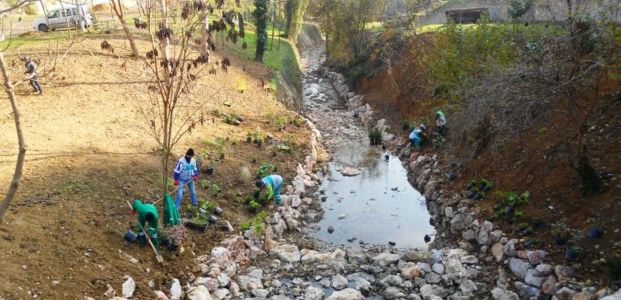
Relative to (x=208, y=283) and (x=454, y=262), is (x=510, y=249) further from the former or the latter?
(x=208, y=283)

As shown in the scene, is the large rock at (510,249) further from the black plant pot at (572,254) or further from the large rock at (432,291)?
the large rock at (432,291)

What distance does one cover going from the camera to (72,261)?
815 cm

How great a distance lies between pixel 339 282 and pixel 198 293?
2.89 metres

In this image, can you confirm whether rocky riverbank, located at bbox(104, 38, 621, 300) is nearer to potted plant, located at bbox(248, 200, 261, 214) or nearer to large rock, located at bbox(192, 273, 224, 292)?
large rock, located at bbox(192, 273, 224, 292)

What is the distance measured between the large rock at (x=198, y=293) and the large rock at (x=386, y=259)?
3.90 metres

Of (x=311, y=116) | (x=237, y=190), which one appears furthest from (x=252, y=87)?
(x=237, y=190)

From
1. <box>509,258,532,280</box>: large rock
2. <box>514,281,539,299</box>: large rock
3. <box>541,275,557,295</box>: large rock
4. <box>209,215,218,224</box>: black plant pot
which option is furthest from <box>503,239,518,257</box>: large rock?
<box>209,215,218,224</box>: black plant pot

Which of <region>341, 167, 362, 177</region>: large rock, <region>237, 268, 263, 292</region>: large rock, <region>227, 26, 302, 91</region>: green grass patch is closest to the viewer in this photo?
<region>237, 268, 263, 292</region>: large rock

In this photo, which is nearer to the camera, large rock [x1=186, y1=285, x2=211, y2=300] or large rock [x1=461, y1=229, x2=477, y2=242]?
large rock [x1=186, y1=285, x2=211, y2=300]

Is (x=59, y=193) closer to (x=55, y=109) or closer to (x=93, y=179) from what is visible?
(x=93, y=179)

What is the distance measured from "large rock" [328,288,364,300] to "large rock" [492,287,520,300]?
2.55 metres

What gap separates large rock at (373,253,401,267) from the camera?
411 inches

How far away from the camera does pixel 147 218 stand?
9008mm

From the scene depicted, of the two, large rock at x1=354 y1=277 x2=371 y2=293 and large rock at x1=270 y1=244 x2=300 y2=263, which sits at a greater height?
large rock at x1=354 y1=277 x2=371 y2=293
